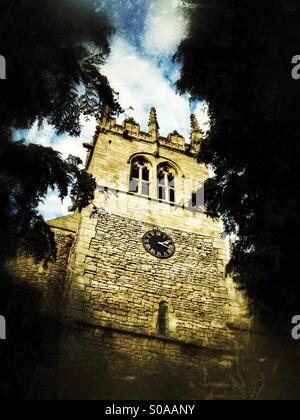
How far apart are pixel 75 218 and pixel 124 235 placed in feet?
6.62

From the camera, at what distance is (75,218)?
13461 millimetres

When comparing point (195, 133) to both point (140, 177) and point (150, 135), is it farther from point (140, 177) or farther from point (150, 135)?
point (140, 177)

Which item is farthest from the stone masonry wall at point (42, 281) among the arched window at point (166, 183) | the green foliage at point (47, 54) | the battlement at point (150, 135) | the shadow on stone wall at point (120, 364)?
the battlement at point (150, 135)

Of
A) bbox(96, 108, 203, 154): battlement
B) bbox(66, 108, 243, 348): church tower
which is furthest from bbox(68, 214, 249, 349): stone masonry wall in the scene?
bbox(96, 108, 203, 154): battlement

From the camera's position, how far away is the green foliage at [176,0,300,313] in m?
7.17

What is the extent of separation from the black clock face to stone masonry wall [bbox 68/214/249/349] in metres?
0.18

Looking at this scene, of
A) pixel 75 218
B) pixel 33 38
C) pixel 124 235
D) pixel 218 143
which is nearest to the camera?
pixel 33 38

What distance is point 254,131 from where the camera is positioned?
7.61 meters

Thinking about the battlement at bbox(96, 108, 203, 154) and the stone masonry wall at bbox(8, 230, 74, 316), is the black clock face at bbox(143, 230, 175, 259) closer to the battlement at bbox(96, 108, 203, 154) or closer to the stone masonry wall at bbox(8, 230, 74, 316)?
the stone masonry wall at bbox(8, 230, 74, 316)

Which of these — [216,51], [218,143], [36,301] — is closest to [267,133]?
[218,143]

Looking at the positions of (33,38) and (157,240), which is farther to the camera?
(157,240)

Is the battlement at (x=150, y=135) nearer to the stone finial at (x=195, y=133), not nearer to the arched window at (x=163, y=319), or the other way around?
the stone finial at (x=195, y=133)

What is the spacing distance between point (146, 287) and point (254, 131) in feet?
18.7

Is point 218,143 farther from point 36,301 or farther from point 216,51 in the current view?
point 36,301
